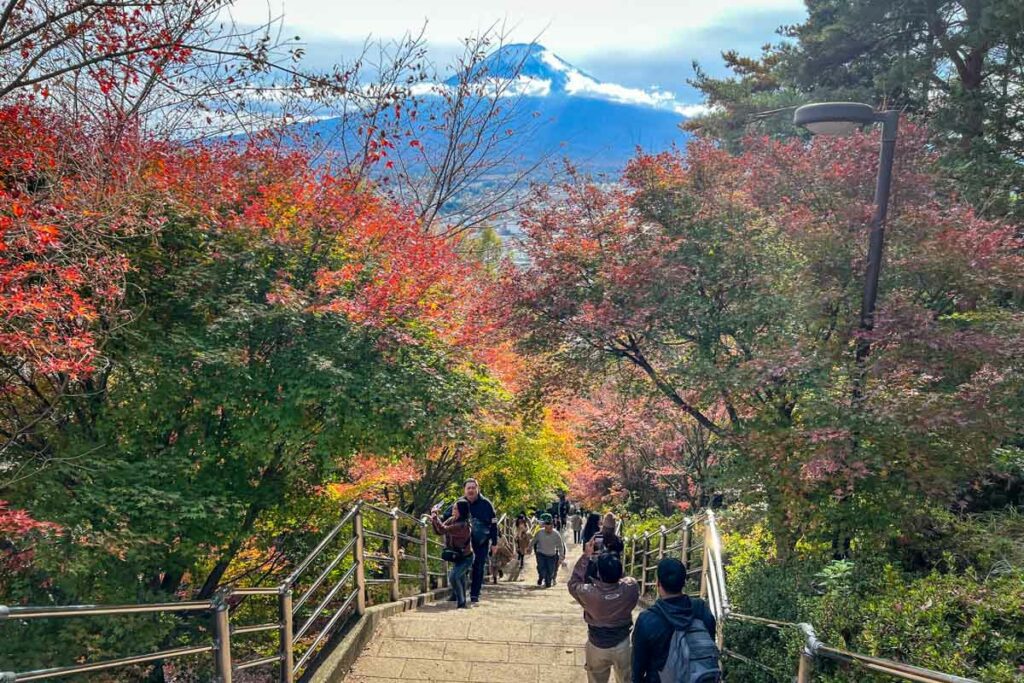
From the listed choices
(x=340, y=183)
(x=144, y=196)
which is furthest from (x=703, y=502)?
(x=144, y=196)

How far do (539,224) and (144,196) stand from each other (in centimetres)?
501

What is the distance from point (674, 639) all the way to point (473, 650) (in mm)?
2993

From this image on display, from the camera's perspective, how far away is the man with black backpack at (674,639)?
4.46 metres

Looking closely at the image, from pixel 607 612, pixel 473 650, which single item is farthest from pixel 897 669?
pixel 473 650

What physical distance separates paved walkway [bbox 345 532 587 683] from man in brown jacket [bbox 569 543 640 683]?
1097mm

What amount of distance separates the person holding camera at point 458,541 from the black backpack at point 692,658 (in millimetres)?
4737

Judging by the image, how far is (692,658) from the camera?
14.6ft

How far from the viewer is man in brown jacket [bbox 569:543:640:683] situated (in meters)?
5.32

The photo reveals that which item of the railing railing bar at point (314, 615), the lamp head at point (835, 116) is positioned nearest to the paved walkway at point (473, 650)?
the railing railing bar at point (314, 615)

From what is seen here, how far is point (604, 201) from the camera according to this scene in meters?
10.7

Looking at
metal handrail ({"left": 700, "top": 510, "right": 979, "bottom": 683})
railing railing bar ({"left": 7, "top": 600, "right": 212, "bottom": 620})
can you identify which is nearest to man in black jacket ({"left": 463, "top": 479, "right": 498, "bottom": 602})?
metal handrail ({"left": 700, "top": 510, "right": 979, "bottom": 683})

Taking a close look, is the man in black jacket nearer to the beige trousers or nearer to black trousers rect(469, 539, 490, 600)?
black trousers rect(469, 539, 490, 600)

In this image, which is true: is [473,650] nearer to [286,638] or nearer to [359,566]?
[359,566]

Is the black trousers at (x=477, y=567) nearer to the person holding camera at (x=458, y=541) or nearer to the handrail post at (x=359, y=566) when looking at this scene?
the person holding camera at (x=458, y=541)
